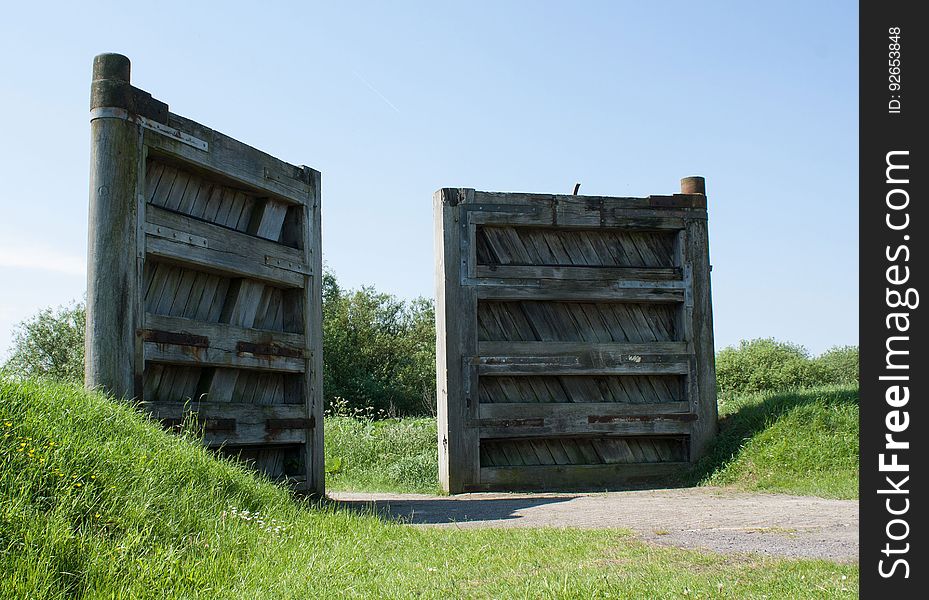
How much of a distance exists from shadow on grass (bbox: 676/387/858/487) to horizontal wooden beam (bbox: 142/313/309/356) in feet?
15.0

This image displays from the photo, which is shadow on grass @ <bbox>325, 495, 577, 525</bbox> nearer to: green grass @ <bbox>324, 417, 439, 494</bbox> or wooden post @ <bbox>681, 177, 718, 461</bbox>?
green grass @ <bbox>324, 417, 439, 494</bbox>

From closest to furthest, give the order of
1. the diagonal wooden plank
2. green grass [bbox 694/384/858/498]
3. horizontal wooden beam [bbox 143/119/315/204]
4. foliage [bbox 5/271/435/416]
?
horizontal wooden beam [bbox 143/119/315/204]
the diagonal wooden plank
green grass [bbox 694/384/858/498]
foliage [bbox 5/271/435/416]

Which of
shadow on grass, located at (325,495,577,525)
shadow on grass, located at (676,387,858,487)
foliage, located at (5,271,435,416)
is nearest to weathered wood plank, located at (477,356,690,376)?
shadow on grass, located at (676,387,858,487)

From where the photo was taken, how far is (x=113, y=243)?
256 inches

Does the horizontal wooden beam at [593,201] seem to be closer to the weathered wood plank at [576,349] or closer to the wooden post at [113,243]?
the weathered wood plank at [576,349]

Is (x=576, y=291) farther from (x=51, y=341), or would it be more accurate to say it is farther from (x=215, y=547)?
(x=51, y=341)

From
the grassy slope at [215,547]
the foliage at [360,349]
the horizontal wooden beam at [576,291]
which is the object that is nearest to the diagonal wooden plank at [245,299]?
the grassy slope at [215,547]

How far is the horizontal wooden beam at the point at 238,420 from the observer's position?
6922mm

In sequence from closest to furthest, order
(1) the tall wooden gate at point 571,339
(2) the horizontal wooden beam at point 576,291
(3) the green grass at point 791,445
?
(3) the green grass at point 791,445 < (1) the tall wooden gate at point 571,339 < (2) the horizontal wooden beam at point 576,291

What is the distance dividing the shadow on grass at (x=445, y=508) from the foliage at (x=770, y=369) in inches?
514

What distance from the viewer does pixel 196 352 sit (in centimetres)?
715

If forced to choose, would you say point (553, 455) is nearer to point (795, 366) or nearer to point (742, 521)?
point (742, 521)

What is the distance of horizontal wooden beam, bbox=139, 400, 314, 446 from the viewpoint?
692 centimetres

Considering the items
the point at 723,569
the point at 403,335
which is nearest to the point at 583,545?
the point at 723,569
